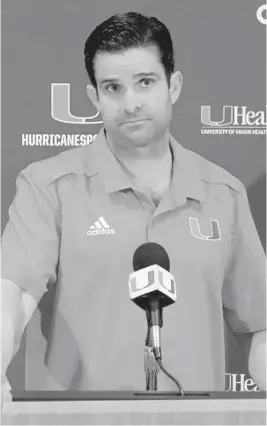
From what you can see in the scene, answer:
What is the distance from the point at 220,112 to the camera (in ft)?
10.5

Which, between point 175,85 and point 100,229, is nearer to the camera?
point 100,229

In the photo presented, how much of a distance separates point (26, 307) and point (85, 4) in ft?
3.65

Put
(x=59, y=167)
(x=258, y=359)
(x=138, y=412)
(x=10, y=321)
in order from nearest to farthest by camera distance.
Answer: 1. (x=138, y=412)
2. (x=10, y=321)
3. (x=258, y=359)
4. (x=59, y=167)

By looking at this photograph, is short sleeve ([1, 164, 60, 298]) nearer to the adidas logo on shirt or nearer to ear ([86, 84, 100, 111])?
the adidas logo on shirt

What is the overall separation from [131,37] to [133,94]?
0.16 m

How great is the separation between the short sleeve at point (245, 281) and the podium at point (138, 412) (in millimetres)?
1083

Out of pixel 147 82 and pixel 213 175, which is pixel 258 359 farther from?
pixel 147 82

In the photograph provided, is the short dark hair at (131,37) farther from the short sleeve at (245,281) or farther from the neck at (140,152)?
the short sleeve at (245,281)

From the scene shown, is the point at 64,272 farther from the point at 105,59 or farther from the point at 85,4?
the point at 85,4

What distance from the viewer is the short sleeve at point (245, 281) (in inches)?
113

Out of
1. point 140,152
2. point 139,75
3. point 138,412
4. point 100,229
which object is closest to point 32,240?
point 100,229

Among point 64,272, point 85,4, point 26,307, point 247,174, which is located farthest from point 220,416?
point 85,4

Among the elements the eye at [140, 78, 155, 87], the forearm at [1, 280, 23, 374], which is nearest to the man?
the eye at [140, 78, 155, 87]

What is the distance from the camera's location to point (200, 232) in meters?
2.84
